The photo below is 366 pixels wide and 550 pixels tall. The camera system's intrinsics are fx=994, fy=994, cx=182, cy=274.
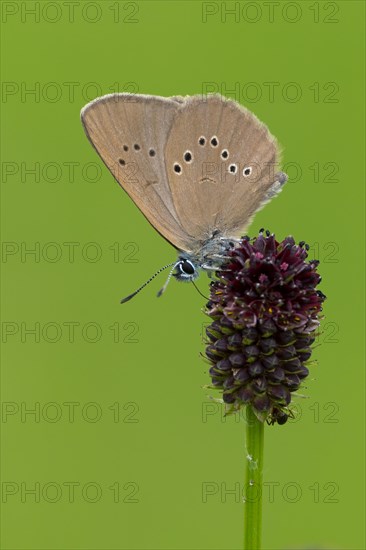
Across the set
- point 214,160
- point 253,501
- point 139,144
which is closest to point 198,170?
point 214,160

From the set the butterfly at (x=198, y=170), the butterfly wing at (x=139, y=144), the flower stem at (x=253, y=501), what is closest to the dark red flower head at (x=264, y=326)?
the flower stem at (x=253, y=501)

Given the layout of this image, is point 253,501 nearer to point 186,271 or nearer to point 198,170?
point 186,271

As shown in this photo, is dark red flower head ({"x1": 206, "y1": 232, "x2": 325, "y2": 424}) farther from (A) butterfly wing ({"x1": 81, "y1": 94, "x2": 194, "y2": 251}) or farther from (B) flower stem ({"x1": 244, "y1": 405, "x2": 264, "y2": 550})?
(A) butterfly wing ({"x1": 81, "y1": 94, "x2": 194, "y2": 251})

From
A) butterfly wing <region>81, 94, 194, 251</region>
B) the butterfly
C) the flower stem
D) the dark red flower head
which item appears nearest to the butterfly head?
the butterfly

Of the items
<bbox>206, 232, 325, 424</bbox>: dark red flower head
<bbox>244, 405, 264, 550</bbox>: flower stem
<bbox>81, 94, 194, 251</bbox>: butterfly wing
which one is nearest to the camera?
<bbox>244, 405, 264, 550</bbox>: flower stem

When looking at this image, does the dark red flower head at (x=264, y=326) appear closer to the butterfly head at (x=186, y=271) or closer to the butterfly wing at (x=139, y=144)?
the butterfly head at (x=186, y=271)

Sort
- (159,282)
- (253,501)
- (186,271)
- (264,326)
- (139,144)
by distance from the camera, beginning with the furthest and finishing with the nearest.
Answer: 1. (159,282)
2. (186,271)
3. (139,144)
4. (264,326)
5. (253,501)

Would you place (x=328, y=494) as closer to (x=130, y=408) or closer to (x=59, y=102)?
(x=130, y=408)
